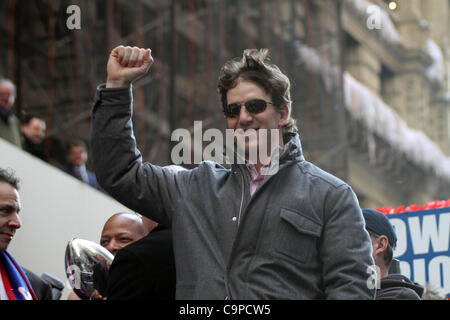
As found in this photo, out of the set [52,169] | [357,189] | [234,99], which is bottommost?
[357,189]

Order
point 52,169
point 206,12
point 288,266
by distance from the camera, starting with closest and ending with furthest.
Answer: point 288,266 < point 52,169 < point 206,12

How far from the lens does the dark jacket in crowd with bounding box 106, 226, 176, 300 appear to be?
280cm

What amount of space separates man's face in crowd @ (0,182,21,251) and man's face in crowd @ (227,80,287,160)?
1.23 m

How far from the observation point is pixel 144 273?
2.81m

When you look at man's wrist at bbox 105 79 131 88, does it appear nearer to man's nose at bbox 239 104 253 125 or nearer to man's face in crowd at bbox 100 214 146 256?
man's nose at bbox 239 104 253 125

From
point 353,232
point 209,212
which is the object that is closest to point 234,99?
point 209,212

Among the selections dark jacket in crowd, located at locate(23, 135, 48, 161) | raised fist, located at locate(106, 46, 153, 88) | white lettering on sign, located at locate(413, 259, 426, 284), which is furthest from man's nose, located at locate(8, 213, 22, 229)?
dark jacket in crowd, located at locate(23, 135, 48, 161)

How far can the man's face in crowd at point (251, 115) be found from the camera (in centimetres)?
254

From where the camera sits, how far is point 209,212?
8.20 feet

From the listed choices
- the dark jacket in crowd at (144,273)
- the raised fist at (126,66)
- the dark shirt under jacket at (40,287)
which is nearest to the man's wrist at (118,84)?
the raised fist at (126,66)

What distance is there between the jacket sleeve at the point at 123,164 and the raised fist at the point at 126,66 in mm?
28

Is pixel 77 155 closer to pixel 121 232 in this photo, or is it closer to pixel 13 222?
pixel 121 232
